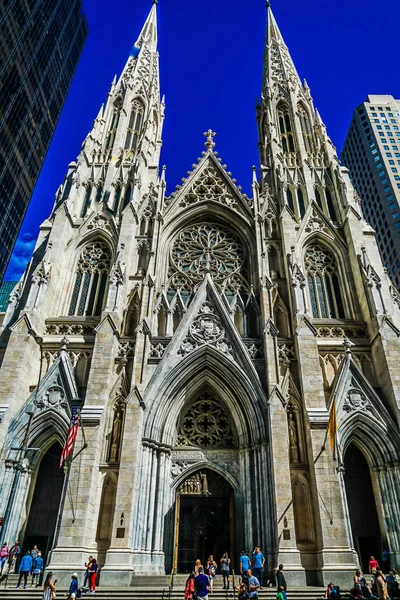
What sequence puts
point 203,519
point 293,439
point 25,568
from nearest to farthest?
point 25,568 → point 293,439 → point 203,519

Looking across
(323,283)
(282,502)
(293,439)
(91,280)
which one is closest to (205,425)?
(293,439)

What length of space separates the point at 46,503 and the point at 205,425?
7028 millimetres

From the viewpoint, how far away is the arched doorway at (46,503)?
16.1 meters

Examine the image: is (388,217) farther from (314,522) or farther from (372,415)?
(314,522)

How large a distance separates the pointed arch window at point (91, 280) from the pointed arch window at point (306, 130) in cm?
1491

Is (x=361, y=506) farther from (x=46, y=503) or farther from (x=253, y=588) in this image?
(x=46, y=503)

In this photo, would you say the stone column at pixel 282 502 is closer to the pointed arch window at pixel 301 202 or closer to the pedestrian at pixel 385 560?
the pedestrian at pixel 385 560

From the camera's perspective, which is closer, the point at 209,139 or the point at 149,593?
the point at 149,593

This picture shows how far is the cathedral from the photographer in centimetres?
1516

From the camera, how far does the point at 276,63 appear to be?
34.0 metres

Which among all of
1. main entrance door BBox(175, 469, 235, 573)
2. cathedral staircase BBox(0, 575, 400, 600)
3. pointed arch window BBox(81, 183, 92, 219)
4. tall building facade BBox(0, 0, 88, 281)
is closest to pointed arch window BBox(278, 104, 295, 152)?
pointed arch window BBox(81, 183, 92, 219)

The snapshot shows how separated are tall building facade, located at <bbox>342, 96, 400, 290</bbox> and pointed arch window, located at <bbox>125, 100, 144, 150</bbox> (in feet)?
121

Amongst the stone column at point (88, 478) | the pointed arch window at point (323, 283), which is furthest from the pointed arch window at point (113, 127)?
the stone column at point (88, 478)

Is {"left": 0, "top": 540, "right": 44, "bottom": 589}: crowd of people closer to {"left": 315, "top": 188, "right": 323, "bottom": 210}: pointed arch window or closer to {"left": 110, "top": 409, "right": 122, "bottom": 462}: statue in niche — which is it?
{"left": 110, "top": 409, "right": 122, "bottom": 462}: statue in niche
